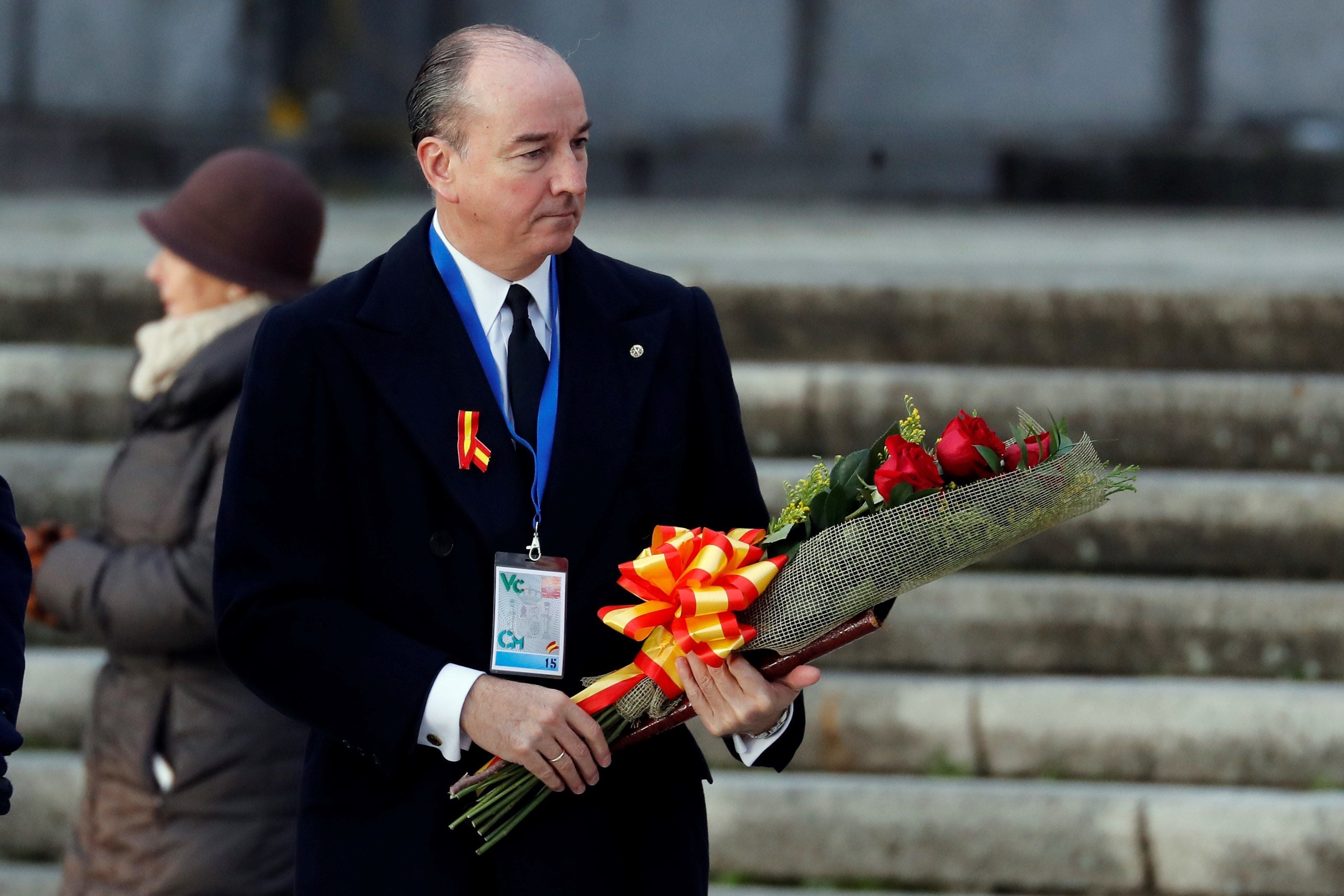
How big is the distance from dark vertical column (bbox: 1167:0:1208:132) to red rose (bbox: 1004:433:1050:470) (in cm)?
627

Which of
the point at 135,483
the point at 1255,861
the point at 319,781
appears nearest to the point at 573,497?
the point at 319,781

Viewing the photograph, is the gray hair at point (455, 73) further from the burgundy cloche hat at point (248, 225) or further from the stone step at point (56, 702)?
the stone step at point (56, 702)

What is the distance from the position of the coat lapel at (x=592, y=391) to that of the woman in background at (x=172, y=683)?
104 cm

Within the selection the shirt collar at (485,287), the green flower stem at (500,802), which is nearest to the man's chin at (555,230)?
the shirt collar at (485,287)

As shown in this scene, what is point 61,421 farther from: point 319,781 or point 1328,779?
point 1328,779

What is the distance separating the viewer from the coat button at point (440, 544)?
2123mm

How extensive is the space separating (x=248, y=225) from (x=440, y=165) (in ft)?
4.10

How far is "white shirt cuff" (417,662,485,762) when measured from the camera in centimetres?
207

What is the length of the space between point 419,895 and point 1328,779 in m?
2.98

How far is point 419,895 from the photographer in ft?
6.95

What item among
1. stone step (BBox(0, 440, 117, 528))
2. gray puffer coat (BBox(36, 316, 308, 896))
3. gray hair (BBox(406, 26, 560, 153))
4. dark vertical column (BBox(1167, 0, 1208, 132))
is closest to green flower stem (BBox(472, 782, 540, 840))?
gray hair (BBox(406, 26, 560, 153))

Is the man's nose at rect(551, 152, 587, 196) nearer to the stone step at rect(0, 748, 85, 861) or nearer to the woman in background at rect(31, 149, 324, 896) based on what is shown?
the woman in background at rect(31, 149, 324, 896)


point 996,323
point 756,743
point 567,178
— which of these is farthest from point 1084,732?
point 567,178

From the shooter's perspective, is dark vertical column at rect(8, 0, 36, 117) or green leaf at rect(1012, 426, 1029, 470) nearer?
green leaf at rect(1012, 426, 1029, 470)
